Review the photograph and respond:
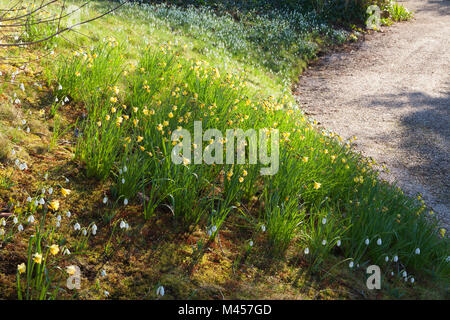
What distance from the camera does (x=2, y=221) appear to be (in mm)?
2412

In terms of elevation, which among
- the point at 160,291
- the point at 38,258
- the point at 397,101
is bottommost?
the point at 397,101

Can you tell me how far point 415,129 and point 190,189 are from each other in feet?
19.8

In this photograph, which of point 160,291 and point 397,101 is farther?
point 397,101

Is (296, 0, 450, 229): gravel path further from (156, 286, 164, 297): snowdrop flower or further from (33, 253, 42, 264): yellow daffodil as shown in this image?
(33, 253, 42, 264): yellow daffodil

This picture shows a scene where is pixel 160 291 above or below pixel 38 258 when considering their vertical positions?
below

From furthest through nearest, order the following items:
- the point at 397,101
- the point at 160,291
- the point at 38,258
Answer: the point at 397,101, the point at 160,291, the point at 38,258

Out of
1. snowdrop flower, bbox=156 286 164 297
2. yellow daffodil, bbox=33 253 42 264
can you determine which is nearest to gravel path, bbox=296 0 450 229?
snowdrop flower, bbox=156 286 164 297

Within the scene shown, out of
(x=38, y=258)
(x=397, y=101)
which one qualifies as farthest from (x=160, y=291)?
(x=397, y=101)

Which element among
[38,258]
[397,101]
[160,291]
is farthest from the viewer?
[397,101]

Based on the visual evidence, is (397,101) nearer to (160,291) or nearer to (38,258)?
(160,291)

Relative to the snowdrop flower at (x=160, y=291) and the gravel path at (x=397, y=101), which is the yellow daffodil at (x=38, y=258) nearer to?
the snowdrop flower at (x=160, y=291)

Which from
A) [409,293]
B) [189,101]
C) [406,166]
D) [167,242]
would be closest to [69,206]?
Result: [167,242]

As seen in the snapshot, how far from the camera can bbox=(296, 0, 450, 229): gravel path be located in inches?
243

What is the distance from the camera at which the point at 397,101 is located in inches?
350
